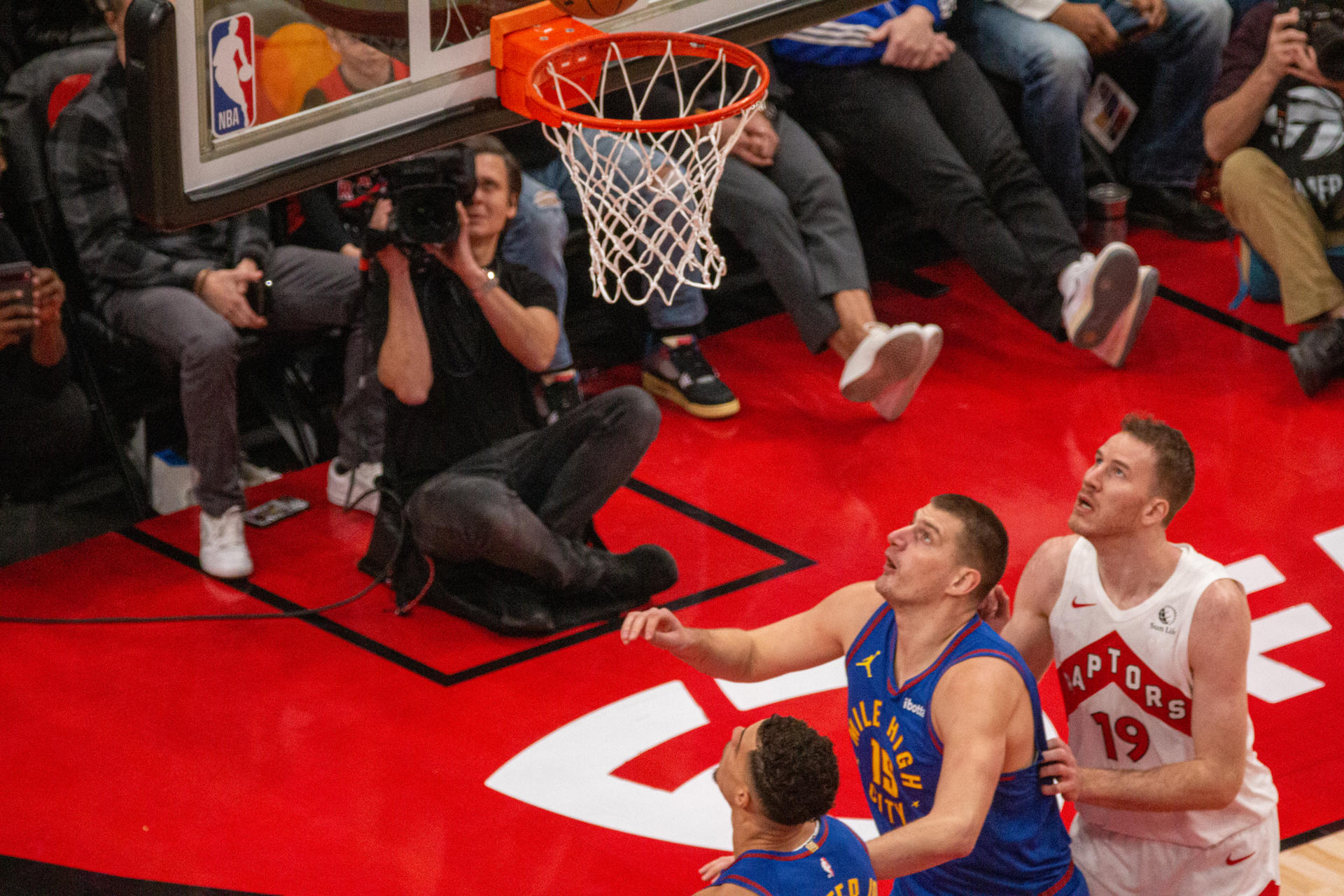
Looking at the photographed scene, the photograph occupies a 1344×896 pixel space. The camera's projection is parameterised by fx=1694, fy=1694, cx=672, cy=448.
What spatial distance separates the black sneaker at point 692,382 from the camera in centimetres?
709

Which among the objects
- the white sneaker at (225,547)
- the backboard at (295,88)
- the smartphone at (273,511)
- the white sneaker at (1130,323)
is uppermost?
the backboard at (295,88)

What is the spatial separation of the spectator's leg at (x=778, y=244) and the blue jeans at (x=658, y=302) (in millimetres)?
321

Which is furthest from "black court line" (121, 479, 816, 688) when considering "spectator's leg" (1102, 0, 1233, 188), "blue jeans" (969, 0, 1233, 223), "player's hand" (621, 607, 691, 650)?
"spectator's leg" (1102, 0, 1233, 188)

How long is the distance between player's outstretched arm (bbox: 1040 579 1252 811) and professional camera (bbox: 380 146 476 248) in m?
2.72

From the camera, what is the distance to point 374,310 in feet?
18.4

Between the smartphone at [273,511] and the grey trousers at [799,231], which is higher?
the grey trousers at [799,231]

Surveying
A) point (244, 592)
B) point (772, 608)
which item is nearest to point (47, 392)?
point (244, 592)

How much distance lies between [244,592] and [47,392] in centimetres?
111

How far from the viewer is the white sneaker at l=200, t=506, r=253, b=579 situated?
5930 millimetres

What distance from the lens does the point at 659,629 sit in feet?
→ 12.5

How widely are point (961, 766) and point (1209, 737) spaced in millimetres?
629

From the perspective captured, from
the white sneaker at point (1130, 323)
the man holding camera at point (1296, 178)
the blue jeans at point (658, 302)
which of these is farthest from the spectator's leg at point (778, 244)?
the man holding camera at point (1296, 178)

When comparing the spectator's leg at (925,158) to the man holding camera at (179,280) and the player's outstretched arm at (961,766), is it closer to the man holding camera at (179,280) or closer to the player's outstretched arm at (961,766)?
the man holding camera at (179,280)

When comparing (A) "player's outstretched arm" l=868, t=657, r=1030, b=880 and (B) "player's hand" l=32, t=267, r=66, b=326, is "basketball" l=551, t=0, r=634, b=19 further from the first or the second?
(B) "player's hand" l=32, t=267, r=66, b=326
